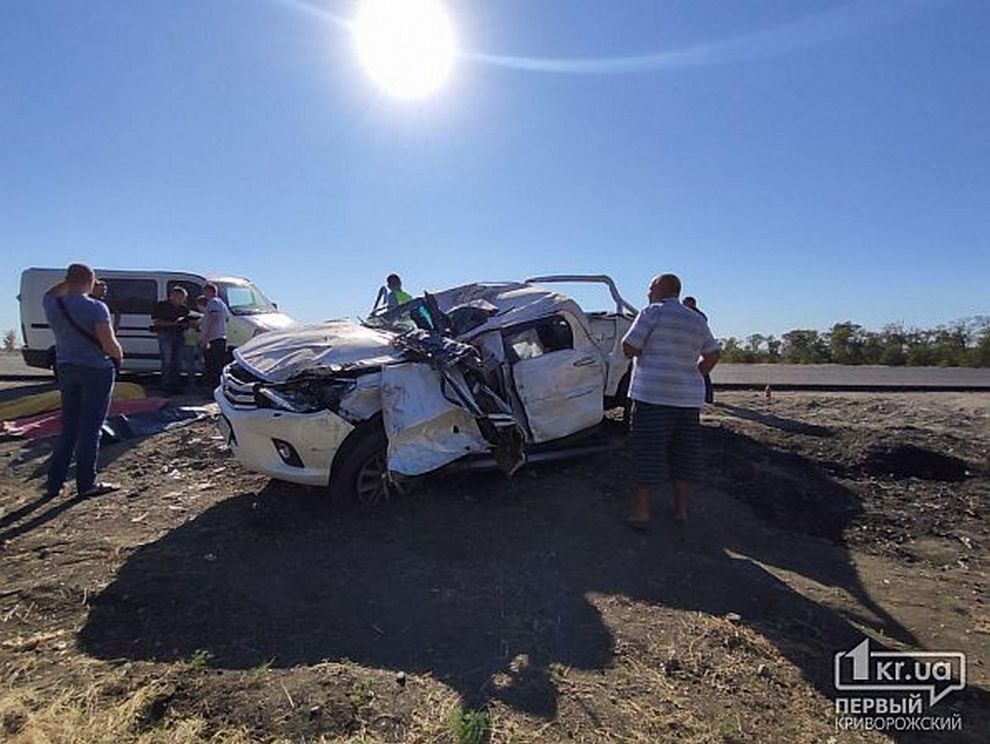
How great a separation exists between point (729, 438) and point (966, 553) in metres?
2.84

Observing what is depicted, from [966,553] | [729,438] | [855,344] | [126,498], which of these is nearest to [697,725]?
[966,553]

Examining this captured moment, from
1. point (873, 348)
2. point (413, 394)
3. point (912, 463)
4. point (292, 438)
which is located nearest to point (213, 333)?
point (292, 438)

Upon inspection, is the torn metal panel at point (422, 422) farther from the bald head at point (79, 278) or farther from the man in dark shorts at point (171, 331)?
the man in dark shorts at point (171, 331)

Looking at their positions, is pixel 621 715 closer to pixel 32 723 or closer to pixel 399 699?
pixel 399 699

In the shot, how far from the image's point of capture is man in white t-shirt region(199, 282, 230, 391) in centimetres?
991

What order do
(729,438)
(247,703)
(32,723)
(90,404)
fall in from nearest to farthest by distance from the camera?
(32,723)
(247,703)
(90,404)
(729,438)

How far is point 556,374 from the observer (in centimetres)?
618

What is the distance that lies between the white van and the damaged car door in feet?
22.4

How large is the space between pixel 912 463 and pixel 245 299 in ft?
33.7

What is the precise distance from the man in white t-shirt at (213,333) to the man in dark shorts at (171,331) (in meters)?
0.34

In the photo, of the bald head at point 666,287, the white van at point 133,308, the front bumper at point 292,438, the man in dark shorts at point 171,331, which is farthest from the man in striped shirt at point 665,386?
the white van at point 133,308

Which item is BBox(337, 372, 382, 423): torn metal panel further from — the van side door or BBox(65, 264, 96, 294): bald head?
the van side door

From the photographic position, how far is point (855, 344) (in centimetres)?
2662

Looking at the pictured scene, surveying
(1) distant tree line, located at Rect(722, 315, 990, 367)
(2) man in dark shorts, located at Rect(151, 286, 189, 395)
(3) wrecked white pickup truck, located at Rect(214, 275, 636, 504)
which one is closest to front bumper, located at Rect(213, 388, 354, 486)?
(3) wrecked white pickup truck, located at Rect(214, 275, 636, 504)
